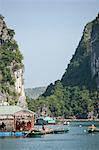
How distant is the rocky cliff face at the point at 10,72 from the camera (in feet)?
600

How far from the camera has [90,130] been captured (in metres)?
120

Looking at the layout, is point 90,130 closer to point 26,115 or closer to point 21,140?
point 26,115

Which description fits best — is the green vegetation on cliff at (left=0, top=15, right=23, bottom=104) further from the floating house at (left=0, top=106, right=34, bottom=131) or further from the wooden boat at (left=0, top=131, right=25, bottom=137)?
the wooden boat at (left=0, top=131, right=25, bottom=137)

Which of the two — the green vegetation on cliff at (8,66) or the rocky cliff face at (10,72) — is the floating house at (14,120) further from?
→ the green vegetation on cliff at (8,66)

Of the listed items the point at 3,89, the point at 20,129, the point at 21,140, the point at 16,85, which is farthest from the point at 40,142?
the point at 16,85

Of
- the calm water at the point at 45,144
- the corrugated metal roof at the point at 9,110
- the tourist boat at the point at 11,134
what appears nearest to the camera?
the calm water at the point at 45,144

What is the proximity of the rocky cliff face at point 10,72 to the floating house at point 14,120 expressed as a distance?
57.4m

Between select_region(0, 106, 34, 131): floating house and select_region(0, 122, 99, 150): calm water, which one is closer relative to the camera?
select_region(0, 122, 99, 150): calm water

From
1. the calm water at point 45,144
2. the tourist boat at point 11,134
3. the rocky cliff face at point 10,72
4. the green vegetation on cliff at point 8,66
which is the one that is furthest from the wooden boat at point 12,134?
the green vegetation on cliff at point 8,66

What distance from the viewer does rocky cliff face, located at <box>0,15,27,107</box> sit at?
18290 cm

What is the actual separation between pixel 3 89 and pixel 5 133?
241ft

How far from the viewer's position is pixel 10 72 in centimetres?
18788

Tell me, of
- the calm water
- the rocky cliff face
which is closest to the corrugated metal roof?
the calm water

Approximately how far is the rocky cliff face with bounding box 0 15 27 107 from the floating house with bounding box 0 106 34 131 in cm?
5736
